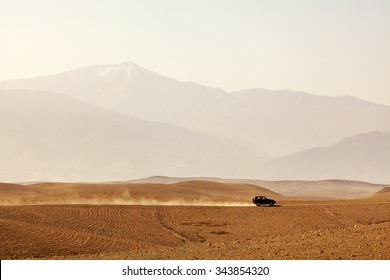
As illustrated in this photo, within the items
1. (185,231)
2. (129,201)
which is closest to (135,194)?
(129,201)

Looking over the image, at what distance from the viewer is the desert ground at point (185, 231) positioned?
23.4 meters

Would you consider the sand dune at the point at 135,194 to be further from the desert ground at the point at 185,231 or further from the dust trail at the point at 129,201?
the desert ground at the point at 185,231

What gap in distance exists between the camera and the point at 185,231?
41250 millimetres

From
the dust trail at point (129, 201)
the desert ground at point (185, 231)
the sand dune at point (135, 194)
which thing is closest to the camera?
the desert ground at point (185, 231)

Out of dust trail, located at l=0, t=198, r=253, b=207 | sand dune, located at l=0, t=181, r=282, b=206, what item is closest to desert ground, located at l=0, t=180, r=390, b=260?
dust trail, located at l=0, t=198, r=253, b=207

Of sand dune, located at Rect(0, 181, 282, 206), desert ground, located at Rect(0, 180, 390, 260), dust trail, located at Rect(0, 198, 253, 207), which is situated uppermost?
sand dune, located at Rect(0, 181, 282, 206)

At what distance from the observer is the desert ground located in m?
23.4

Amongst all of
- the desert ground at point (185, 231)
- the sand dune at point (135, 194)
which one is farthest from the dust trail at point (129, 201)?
the desert ground at point (185, 231)

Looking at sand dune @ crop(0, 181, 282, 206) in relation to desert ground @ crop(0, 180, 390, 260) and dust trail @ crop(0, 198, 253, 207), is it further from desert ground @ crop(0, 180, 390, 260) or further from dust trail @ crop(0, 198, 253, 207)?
desert ground @ crop(0, 180, 390, 260)
